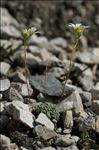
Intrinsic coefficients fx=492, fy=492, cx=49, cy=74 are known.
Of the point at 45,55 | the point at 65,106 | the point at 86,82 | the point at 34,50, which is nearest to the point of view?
the point at 65,106

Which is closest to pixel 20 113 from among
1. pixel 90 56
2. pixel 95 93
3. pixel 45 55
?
pixel 95 93

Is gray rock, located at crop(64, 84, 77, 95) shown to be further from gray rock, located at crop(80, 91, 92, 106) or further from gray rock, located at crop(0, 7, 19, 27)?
gray rock, located at crop(0, 7, 19, 27)

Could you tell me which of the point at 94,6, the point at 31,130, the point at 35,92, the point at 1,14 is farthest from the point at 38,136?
the point at 94,6

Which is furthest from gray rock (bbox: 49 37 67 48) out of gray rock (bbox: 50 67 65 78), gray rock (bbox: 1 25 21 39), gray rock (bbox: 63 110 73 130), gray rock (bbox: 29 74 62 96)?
gray rock (bbox: 63 110 73 130)

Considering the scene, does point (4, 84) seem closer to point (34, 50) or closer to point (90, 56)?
point (34, 50)

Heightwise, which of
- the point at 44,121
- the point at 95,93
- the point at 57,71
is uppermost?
the point at 57,71

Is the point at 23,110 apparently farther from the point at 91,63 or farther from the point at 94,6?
the point at 94,6
